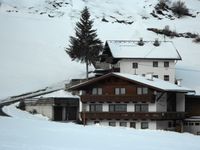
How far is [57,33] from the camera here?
109 metres

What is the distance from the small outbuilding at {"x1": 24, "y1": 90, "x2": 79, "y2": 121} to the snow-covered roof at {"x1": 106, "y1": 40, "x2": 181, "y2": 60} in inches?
604

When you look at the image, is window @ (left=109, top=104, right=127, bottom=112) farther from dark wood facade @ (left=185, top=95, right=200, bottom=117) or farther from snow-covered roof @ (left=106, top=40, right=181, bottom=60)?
snow-covered roof @ (left=106, top=40, right=181, bottom=60)

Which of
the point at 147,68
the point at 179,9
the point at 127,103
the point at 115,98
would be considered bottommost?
the point at 127,103

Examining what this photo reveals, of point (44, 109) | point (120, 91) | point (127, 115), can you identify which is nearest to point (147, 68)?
point (120, 91)

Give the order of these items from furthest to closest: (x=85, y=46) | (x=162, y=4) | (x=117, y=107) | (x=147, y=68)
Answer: (x=162, y=4) → (x=85, y=46) → (x=147, y=68) → (x=117, y=107)

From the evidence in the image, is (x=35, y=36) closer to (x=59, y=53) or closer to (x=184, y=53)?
(x=59, y=53)

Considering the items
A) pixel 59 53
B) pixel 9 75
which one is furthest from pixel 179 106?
pixel 59 53

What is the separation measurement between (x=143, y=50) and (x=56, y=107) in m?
23.3

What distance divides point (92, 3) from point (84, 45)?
1848 inches

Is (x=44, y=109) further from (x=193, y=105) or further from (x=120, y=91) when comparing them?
(x=193, y=105)

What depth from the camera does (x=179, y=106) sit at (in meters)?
62.5

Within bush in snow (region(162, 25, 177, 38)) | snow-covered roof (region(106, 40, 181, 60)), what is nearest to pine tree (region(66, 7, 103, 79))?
snow-covered roof (region(106, 40, 181, 60))

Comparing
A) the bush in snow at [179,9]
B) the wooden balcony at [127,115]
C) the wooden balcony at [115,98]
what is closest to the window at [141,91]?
the wooden balcony at [115,98]

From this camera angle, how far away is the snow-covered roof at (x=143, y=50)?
76.5 m
